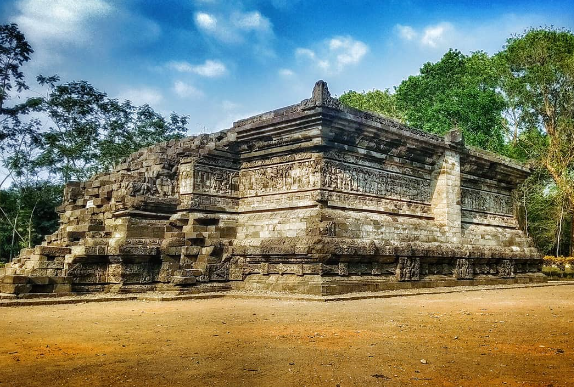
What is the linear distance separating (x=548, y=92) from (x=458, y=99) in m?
4.95

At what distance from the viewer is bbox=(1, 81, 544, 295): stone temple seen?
12531mm

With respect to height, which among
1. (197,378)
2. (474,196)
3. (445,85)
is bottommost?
(197,378)

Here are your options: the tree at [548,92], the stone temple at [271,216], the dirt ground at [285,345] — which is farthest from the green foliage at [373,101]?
the dirt ground at [285,345]

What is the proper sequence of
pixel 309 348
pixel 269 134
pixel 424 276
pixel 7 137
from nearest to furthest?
pixel 309 348 < pixel 269 134 < pixel 424 276 < pixel 7 137

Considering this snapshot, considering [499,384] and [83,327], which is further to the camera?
[83,327]

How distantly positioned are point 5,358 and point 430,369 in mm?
4206

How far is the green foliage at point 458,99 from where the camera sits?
1288 inches

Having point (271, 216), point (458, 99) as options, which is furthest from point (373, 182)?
point (458, 99)

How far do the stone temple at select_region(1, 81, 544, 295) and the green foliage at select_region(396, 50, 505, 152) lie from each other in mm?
A: 17136

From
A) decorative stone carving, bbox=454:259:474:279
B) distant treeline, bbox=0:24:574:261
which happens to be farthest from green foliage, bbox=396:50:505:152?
decorative stone carving, bbox=454:259:474:279

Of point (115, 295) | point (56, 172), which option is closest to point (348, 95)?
point (56, 172)

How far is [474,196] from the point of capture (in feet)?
63.9

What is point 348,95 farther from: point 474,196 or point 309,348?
point 309,348

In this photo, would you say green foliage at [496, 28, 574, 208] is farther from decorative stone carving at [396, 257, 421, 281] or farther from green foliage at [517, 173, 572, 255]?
decorative stone carving at [396, 257, 421, 281]
